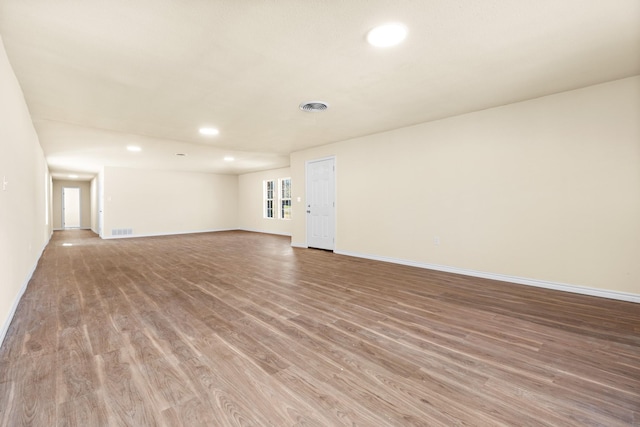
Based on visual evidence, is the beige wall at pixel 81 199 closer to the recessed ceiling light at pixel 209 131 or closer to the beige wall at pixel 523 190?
the recessed ceiling light at pixel 209 131

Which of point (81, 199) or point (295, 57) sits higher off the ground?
point (295, 57)

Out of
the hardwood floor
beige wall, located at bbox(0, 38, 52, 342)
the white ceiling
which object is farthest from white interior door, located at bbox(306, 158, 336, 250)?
beige wall, located at bbox(0, 38, 52, 342)

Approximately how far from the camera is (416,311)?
8.85ft

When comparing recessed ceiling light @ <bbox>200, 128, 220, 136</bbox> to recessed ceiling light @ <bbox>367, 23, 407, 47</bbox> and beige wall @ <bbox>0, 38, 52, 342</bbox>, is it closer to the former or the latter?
beige wall @ <bbox>0, 38, 52, 342</bbox>

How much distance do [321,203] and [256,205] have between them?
5.01m

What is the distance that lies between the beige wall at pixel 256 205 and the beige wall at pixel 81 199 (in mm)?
7120

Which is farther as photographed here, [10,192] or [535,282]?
[535,282]

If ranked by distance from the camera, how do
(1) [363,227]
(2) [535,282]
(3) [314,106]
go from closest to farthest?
1. (2) [535,282]
2. (3) [314,106]
3. (1) [363,227]

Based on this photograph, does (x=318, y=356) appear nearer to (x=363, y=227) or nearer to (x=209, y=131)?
(x=363, y=227)

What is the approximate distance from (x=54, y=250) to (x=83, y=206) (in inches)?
307

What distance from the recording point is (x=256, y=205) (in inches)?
415

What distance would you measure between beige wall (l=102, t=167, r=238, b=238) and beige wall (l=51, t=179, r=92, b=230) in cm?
538

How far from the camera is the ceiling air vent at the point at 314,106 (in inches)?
142

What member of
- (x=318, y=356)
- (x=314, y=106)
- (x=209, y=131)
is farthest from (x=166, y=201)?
(x=318, y=356)
